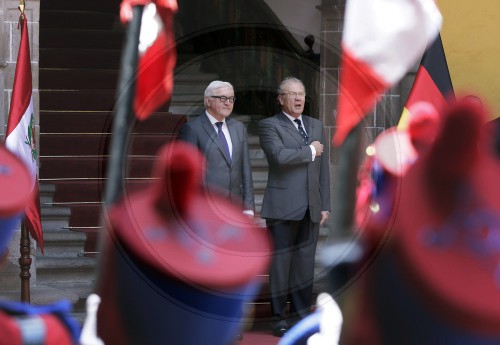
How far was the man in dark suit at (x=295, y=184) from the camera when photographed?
3911mm

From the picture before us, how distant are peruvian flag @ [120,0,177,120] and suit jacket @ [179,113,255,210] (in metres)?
0.18

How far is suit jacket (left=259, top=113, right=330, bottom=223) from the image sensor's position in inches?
193

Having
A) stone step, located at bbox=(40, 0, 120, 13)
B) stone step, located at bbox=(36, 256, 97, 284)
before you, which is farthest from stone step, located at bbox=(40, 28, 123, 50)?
stone step, located at bbox=(36, 256, 97, 284)

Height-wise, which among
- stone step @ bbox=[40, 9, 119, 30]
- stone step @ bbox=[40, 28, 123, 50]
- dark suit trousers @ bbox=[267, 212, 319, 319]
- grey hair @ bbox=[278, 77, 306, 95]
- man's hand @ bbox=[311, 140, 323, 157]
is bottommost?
dark suit trousers @ bbox=[267, 212, 319, 319]

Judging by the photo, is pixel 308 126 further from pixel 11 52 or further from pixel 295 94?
pixel 11 52

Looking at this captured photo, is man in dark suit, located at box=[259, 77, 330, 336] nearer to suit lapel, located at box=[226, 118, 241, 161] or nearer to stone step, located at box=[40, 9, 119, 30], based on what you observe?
suit lapel, located at box=[226, 118, 241, 161]

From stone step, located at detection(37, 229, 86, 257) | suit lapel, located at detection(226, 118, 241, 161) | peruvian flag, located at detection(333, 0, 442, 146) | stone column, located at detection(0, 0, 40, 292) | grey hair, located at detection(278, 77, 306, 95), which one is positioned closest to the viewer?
peruvian flag, located at detection(333, 0, 442, 146)

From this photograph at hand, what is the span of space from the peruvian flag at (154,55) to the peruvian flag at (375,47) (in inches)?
14.5

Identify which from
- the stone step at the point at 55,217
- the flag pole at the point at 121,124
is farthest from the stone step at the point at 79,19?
the flag pole at the point at 121,124

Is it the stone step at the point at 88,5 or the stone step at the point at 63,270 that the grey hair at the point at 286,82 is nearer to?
the stone step at the point at 63,270

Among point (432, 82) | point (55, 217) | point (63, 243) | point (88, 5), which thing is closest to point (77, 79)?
point (88, 5)

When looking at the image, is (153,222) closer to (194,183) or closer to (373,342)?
(194,183)

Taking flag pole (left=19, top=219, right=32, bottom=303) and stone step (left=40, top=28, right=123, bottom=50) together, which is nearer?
flag pole (left=19, top=219, right=32, bottom=303)

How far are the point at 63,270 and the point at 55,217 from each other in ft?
1.90
